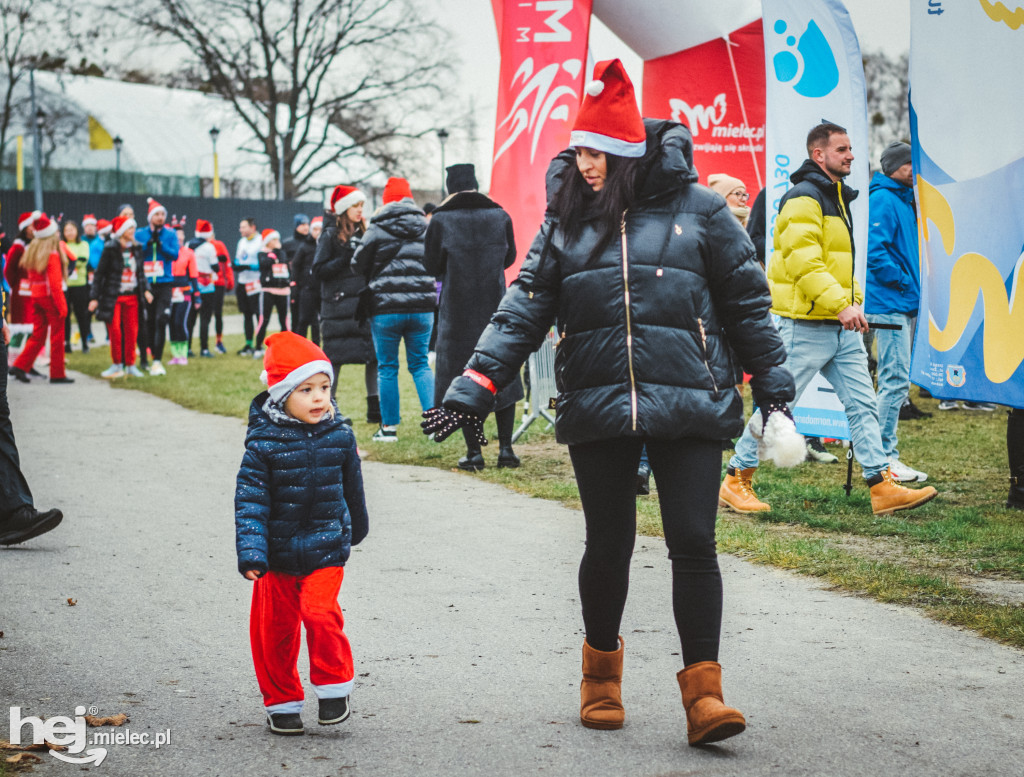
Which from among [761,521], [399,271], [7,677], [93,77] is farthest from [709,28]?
[93,77]

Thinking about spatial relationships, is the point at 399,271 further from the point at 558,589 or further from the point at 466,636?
the point at 466,636

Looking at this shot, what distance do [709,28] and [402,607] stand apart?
7.65 m

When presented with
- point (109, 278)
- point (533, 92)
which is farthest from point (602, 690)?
point (109, 278)

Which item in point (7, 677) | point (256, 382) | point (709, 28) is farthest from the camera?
point (256, 382)

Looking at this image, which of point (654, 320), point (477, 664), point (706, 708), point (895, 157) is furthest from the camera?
point (895, 157)

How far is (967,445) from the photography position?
9.80 metres

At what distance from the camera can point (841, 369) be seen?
285 inches

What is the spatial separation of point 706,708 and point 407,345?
680cm

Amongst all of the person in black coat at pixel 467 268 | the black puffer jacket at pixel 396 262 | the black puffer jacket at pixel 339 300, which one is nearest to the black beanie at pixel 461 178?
the person in black coat at pixel 467 268

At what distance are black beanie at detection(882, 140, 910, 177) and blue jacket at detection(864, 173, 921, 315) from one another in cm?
7

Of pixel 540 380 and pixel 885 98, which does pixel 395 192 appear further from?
pixel 885 98

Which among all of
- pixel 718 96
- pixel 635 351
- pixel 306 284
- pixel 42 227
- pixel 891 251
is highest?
pixel 718 96

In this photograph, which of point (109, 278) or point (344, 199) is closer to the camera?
point (344, 199)

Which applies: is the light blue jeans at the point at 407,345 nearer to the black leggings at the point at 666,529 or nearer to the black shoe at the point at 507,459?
the black shoe at the point at 507,459
